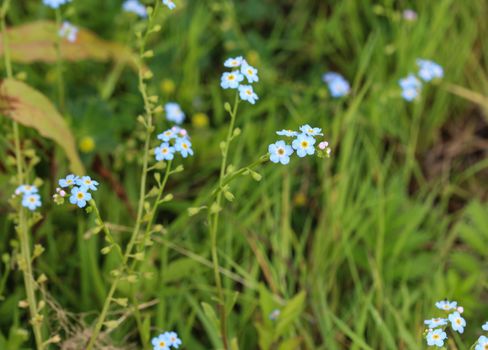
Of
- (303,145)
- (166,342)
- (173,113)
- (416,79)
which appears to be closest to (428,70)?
(416,79)

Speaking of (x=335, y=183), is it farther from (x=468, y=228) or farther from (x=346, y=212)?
(x=468, y=228)

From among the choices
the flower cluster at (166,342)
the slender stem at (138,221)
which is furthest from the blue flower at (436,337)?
the slender stem at (138,221)

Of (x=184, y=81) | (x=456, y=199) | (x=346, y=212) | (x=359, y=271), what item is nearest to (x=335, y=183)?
(x=346, y=212)

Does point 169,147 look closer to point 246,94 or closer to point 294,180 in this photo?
point 246,94

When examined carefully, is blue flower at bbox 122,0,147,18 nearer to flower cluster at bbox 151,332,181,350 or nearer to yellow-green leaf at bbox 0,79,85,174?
yellow-green leaf at bbox 0,79,85,174

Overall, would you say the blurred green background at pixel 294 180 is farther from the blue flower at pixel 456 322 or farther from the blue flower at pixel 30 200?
the blue flower at pixel 456 322

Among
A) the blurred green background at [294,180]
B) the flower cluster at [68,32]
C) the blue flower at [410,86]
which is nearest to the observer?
the blurred green background at [294,180]
